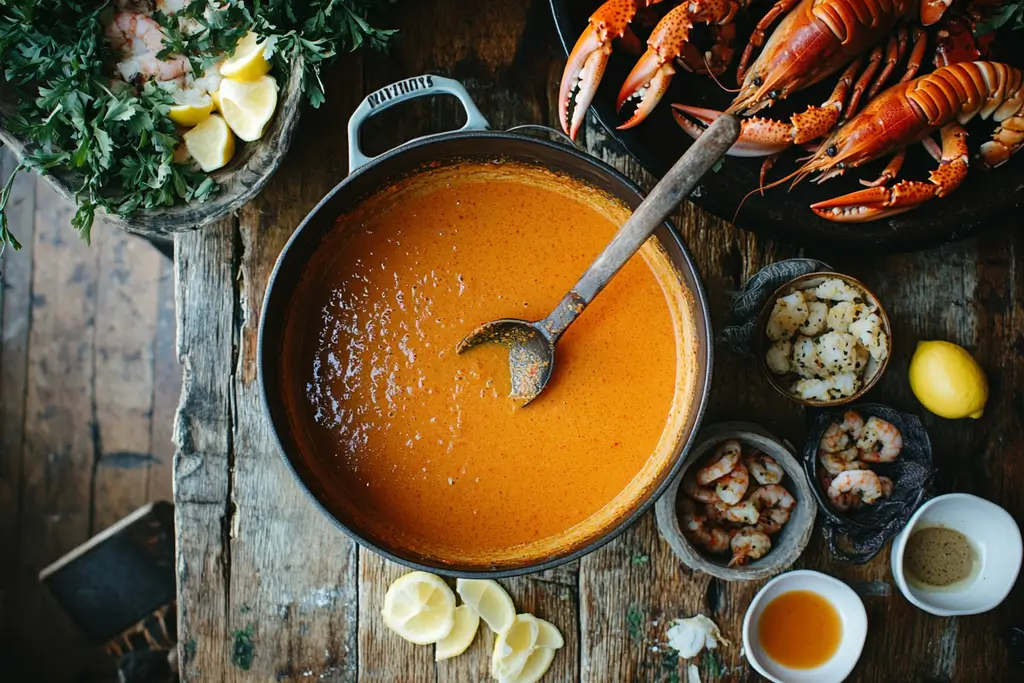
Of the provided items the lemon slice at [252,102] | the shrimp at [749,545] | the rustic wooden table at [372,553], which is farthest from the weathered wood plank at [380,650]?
the lemon slice at [252,102]

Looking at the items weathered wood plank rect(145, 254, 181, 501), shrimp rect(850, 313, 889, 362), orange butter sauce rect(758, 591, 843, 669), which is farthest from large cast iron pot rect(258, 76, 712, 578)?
weathered wood plank rect(145, 254, 181, 501)

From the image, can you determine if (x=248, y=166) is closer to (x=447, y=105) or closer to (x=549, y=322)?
(x=447, y=105)

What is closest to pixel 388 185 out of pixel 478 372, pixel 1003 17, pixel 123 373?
pixel 478 372

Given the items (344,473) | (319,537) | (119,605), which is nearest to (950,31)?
(344,473)

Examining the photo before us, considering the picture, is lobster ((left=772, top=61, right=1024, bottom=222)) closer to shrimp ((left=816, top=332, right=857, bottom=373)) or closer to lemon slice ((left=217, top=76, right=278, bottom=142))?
shrimp ((left=816, top=332, right=857, bottom=373))

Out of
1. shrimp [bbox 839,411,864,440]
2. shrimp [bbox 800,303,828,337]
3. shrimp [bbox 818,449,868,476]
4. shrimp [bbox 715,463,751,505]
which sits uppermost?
shrimp [bbox 800,303,828,337]

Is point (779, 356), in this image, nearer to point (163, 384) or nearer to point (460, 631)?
point (460, 631)
